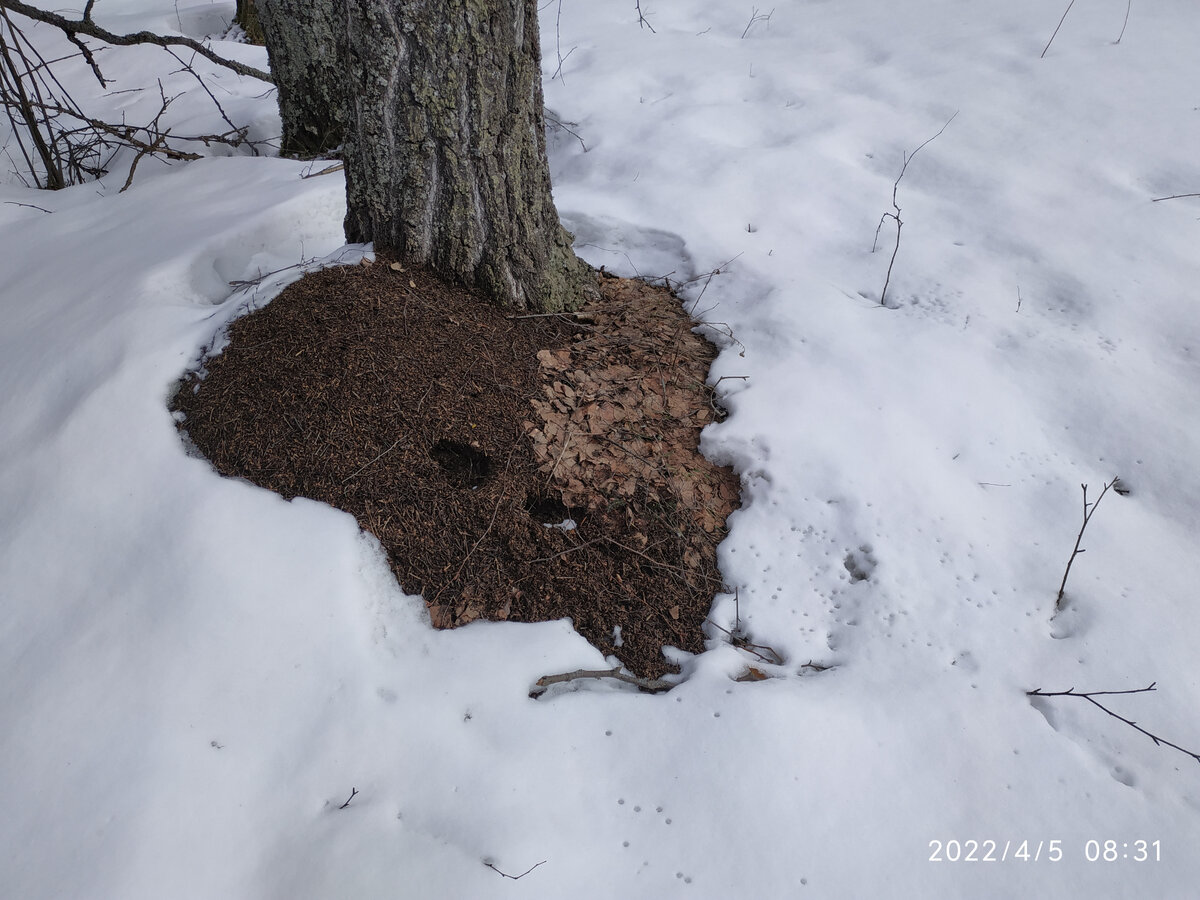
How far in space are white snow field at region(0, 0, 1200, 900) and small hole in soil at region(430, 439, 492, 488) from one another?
14.0 inches

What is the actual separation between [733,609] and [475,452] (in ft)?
3.03

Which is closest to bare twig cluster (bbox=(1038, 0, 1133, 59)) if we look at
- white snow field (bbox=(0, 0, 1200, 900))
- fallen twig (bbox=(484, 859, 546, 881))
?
white snow field (bbox=(0, 0, 1200, 900))

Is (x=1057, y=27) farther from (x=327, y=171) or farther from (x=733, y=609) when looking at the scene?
(x=733, y=609)

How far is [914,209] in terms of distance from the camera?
135 inches

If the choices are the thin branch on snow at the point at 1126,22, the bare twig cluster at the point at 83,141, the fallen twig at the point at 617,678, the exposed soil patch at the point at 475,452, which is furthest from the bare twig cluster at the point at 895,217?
the bare twig cluster at the point at 83,141

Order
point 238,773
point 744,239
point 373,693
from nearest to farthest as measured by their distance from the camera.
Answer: point 238,773 → point 373,693 → point 744,239

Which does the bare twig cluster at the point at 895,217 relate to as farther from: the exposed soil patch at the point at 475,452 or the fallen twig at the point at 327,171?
the fallen twig at the point at 327,171

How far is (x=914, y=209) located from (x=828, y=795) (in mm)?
2929

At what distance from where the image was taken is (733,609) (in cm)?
199

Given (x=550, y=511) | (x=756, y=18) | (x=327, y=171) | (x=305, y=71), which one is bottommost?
(x=550, y=511)

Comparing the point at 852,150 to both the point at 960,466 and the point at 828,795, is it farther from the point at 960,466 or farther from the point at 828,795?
the point at 828,795

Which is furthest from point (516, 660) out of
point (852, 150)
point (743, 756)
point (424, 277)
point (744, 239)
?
point (852, 150)
